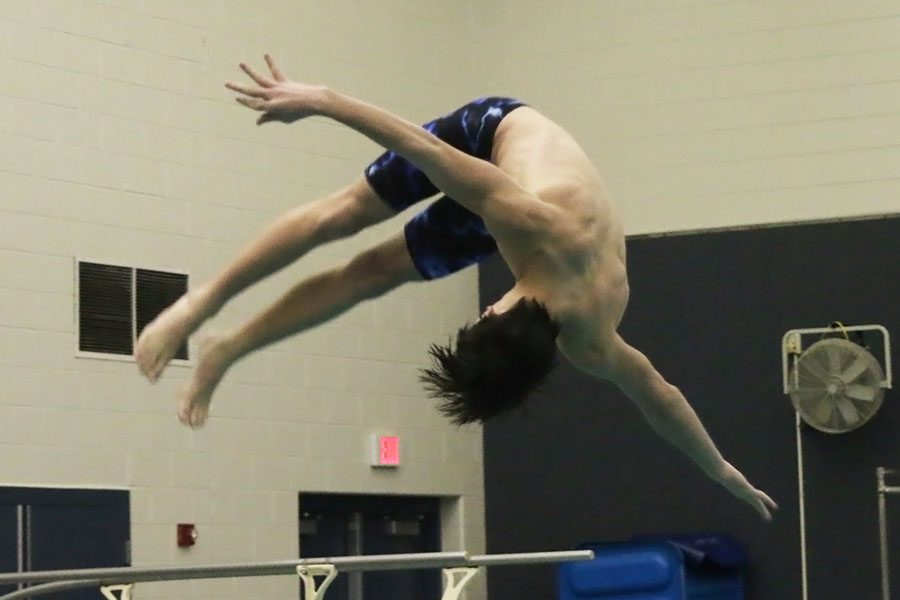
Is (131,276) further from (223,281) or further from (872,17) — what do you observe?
(872,17)

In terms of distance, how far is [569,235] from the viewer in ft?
13.9

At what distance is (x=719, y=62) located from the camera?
9.23 metres

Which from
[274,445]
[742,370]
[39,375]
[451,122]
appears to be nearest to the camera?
[451,122]

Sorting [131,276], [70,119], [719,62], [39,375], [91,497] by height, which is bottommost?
[91,497]

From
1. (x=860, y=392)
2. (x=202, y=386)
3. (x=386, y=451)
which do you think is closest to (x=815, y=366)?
(x=860, y=392)

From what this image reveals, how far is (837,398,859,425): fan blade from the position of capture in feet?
27.6

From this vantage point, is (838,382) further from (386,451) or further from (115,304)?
(115,304)

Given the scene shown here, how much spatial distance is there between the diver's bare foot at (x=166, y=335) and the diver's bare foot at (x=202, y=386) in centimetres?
26

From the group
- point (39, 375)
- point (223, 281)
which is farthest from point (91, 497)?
point (223, 281)

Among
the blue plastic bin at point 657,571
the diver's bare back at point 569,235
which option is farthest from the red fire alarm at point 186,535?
the diver's bare back at point 569,235

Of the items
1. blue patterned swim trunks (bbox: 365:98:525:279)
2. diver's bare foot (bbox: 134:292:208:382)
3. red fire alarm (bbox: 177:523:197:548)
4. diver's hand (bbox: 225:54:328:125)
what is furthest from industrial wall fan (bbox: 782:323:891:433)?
diver's hand (bbox: 225:54:328:125)

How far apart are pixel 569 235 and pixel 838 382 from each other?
450 cm

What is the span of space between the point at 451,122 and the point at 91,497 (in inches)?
133

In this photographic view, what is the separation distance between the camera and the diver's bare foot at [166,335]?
15.5 feet
